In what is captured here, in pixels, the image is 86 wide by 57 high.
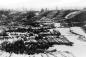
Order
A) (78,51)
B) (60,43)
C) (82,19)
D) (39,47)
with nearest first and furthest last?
1. (78,51)
2. (39,47)
3. (60,43)
4. (82,19)

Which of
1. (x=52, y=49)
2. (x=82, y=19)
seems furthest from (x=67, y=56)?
(x=82, y=19)

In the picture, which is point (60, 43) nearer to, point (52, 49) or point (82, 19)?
point (52, 49)

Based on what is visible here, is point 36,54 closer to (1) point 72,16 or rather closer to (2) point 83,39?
(2) point 83,39

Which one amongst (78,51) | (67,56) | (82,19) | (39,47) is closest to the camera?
(67,56)

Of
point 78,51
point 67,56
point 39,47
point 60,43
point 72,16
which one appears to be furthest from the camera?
point 72,16

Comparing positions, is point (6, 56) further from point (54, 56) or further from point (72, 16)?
point (72, 16)

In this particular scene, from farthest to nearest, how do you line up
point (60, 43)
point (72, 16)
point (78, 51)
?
point (72, 16)
point (60, 43)
point (78, 51)

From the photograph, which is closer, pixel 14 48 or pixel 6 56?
pixel 6 56

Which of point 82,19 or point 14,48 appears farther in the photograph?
point 82,19

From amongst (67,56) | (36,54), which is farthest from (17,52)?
(67,56)
